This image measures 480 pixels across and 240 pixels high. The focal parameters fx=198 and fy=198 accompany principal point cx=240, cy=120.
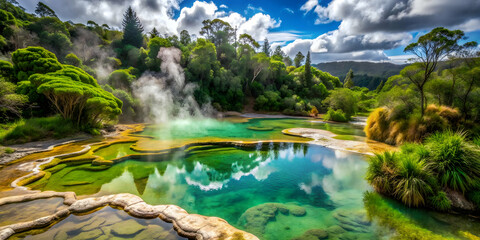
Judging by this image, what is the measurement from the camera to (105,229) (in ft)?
15.1

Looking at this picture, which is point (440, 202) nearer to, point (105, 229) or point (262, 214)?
point (262, 214)

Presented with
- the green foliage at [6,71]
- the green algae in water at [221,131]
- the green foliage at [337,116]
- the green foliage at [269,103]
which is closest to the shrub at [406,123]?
the green algae in water at [221,131]

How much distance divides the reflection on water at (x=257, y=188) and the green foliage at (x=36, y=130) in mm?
5332

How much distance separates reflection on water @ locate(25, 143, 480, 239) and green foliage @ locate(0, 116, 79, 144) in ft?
17.5

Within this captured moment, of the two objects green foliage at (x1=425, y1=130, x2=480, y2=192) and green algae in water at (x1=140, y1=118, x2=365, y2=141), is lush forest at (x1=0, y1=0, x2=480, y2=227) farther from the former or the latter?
green algae in water at (x1=140, y1=118, x2=365, y2=141)

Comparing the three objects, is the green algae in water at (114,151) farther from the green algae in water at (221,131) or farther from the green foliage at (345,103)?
the green foliage at (345,103)

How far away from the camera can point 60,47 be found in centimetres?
2886

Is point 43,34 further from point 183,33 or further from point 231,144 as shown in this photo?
point 231,144

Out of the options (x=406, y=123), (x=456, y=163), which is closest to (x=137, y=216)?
(x=456, y=163)

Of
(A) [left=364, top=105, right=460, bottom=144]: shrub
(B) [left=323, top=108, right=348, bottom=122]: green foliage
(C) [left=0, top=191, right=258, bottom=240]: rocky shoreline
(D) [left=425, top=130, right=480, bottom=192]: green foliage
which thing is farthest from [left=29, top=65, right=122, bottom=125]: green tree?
(B) [left=323, top=108, right=348, bottom=122]: green foliage

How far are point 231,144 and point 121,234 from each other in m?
9.83

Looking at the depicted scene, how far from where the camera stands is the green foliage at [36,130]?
10578 mm

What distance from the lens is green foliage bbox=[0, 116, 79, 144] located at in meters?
10.6

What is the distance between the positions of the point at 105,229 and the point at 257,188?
5048mm
